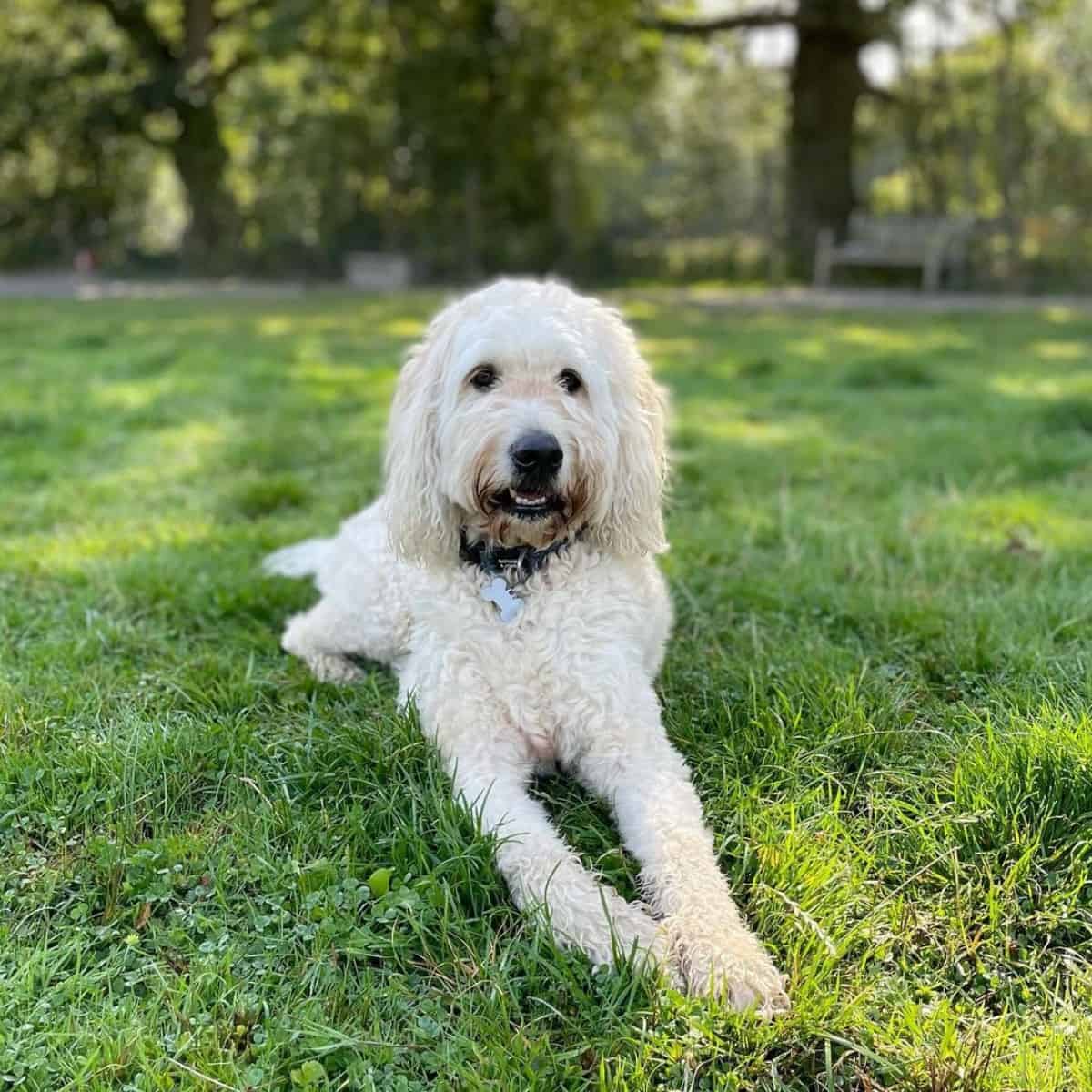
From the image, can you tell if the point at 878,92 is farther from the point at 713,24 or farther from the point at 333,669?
the point at 333,669

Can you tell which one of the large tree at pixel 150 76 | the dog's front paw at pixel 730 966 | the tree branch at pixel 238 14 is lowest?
the dog's front paw at pixel 730 966

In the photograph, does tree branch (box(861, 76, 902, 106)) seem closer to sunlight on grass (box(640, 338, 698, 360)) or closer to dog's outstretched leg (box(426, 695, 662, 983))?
sunlight on grass (box(640, 338, 698, 360))

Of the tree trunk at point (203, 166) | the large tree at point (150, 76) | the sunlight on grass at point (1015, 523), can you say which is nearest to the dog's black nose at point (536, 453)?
the sunlight on grass at point (1015, 523)

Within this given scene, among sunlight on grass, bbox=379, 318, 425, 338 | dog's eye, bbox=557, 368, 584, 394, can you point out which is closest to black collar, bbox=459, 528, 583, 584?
dog's eye, bbox=557, 368, 584, 394

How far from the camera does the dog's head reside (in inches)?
111

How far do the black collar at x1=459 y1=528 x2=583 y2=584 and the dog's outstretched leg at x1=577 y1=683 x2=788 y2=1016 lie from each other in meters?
0.43

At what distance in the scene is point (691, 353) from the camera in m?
11.2

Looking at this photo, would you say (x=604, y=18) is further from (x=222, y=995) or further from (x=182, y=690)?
(x=222, y=995)

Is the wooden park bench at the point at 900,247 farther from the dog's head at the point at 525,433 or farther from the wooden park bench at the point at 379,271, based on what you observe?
the dog's head at the point at 525,433

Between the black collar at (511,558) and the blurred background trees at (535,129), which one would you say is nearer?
the black collar at (511,558)

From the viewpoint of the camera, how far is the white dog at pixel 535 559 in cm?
270

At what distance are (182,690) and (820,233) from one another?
1851 centimetres

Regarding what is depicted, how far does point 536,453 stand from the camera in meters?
2.76

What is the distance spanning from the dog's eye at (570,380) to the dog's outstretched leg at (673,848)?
839 millimetres
